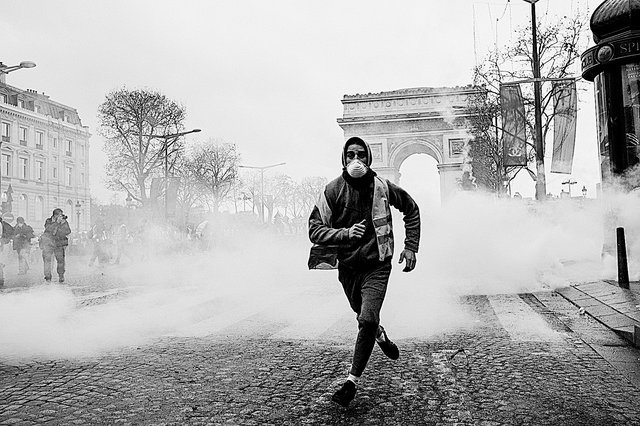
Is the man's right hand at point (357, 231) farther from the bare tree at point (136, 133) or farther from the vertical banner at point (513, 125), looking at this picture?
the bare tree at point (136, 133)

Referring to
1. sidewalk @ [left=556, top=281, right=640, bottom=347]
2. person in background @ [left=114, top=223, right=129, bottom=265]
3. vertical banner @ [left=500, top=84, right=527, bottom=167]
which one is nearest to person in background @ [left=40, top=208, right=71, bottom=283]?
person in background @ [left=114, top=223, right=129, bottom=265]

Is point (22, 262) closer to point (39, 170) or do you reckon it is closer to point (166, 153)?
point (39, 170)

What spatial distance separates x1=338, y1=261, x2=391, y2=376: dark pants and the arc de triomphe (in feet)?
129

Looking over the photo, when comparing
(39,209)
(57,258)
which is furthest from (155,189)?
(57,258)

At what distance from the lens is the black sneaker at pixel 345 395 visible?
13.2 feet

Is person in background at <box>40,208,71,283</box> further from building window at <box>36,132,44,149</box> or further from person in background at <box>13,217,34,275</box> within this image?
building window at <box>36,132,44,149</box>

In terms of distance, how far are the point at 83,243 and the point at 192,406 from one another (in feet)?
94.6

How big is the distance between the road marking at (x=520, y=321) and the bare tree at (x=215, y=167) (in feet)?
122

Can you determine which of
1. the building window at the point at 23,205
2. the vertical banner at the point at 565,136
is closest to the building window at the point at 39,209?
the building window at the point at 23,205

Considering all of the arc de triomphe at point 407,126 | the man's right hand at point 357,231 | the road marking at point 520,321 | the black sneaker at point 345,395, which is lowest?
the road marking at point 520,321

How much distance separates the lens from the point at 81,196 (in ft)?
80.0

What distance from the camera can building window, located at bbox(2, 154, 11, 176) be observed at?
851 inches

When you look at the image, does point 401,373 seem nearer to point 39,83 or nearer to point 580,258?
point 580,258

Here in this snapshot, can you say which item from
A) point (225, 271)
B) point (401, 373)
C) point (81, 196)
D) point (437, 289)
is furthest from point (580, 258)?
point (81, 196)
